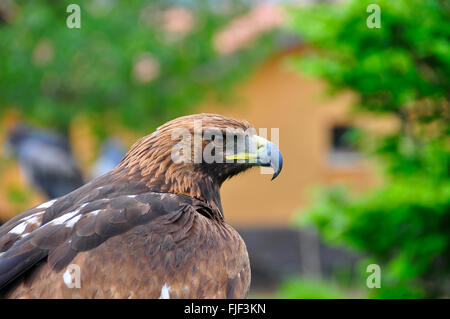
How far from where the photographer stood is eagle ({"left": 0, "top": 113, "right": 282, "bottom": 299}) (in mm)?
2541

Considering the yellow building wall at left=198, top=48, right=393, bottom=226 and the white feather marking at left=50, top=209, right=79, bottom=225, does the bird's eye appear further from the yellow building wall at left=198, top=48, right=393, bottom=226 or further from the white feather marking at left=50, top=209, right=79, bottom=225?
the yellow building wall at left=198, top=48, right=393, bottom=226

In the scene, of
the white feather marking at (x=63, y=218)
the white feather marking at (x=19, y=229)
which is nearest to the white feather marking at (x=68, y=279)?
the white feather marking at (x=63, y=218)

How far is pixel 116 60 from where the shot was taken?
803 cm

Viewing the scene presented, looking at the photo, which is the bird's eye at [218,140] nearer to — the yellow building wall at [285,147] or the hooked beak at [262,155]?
the hooked beak at [262,155]

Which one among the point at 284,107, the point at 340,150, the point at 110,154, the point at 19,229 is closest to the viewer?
the point at 19,229

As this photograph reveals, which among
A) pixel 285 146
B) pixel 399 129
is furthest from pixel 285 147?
pixel 399 129

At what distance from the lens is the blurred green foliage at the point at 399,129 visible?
196 inches

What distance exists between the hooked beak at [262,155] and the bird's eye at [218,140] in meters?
0.08

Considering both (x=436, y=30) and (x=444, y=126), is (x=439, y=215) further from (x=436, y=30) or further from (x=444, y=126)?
(x=436, y=30)

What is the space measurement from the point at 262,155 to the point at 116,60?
207 inches

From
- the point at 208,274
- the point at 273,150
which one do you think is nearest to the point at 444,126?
the point at 273,150

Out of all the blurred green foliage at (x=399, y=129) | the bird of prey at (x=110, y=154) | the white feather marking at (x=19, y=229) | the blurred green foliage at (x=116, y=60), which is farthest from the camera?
the bird of prey at (x=110, y=154)

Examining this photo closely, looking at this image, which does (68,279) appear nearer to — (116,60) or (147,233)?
(147,233)

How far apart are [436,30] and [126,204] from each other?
3.27 m
